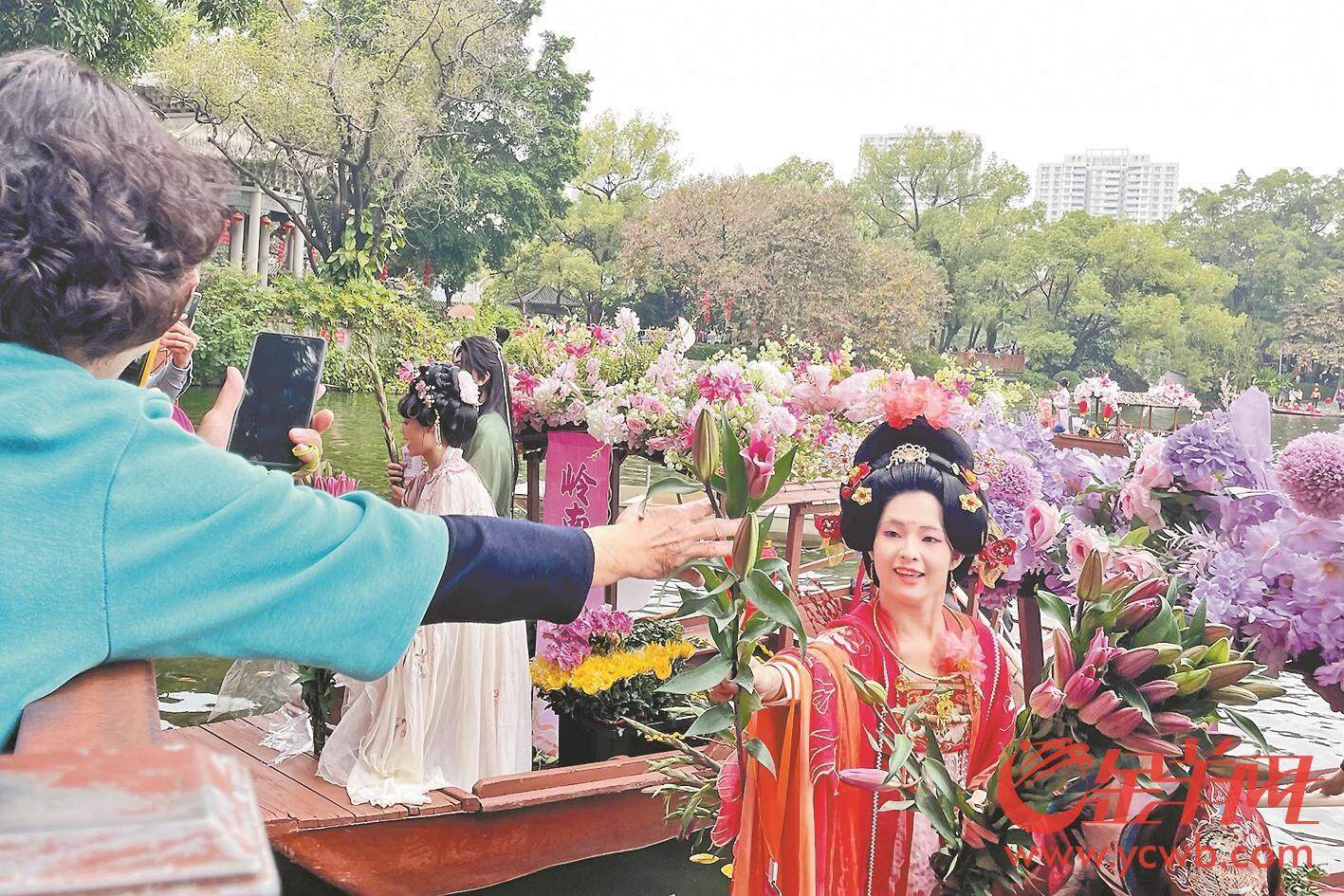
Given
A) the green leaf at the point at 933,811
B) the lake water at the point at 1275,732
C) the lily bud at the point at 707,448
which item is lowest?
the lake water at the point at 1275,732

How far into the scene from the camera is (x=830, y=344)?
27.3 meters

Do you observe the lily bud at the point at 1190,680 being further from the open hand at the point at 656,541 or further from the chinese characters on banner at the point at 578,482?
the chinese characters on banner at the point at 578,482

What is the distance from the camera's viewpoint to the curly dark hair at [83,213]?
95cm

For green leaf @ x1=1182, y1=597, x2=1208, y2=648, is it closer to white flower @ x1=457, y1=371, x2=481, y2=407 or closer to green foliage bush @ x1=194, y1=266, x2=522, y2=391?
white flower @ x1=457, y1=371, x2=481, y2=407

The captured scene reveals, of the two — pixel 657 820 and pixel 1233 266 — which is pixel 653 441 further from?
pixel 1233 266

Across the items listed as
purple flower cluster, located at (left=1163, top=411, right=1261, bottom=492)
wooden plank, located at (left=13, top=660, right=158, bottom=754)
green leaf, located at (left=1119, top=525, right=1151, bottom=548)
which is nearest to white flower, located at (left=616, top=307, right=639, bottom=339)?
purple flower cluster, located at (left=1163, top=411, right=1261, bottom=492)

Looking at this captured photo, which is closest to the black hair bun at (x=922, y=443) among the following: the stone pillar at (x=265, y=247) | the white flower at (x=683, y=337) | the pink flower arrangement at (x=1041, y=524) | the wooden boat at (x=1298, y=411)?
the pink flower arrangement at (x=1041, y=524)

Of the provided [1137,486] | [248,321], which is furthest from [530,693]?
[248,321]

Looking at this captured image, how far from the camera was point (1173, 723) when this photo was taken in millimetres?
1695

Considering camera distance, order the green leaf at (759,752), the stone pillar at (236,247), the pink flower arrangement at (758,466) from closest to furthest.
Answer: the pink flower arrangement at (758,466) → the green leaf at (759,752) → the stone pillar at (236,247)

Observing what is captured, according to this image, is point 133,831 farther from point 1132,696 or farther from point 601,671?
point 601,671

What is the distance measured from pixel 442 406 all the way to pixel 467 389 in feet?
0.39

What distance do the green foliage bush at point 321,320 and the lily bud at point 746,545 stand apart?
1807 centimetres

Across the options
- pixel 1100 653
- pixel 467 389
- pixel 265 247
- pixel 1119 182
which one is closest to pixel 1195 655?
pixel 1100 653
